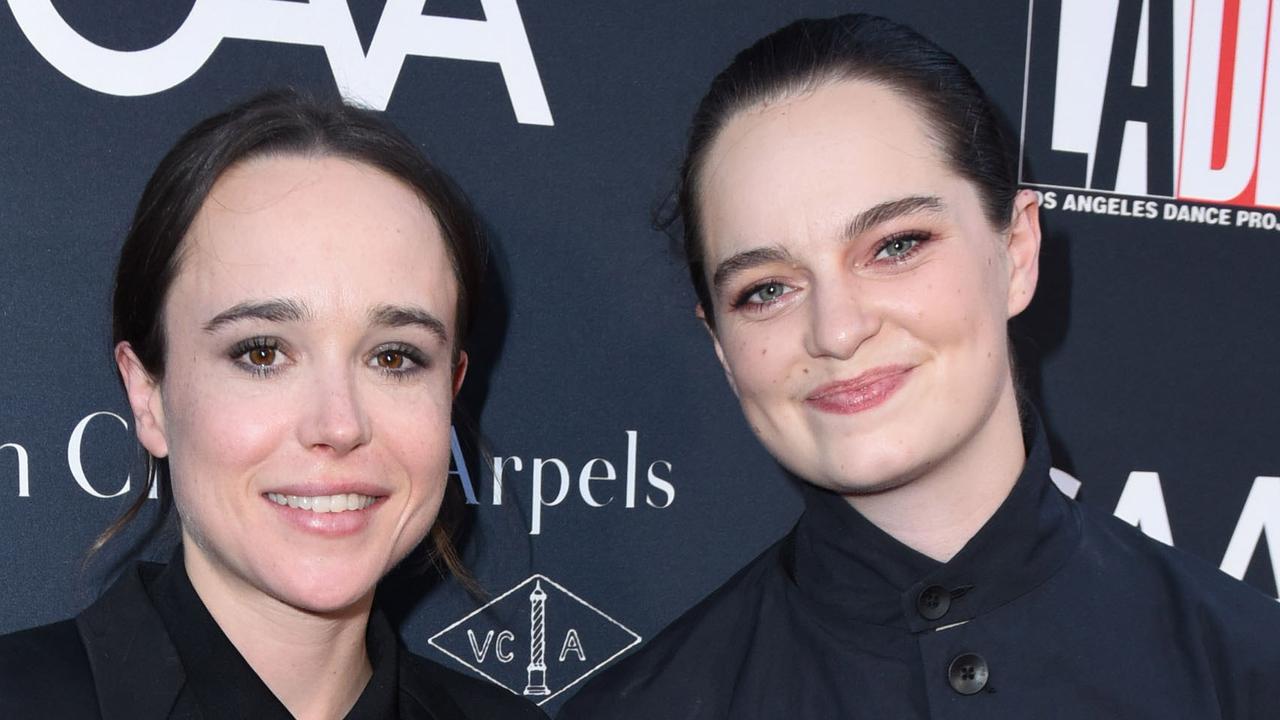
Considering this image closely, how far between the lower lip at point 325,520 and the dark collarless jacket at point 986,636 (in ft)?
1.16

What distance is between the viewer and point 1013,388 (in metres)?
1.58

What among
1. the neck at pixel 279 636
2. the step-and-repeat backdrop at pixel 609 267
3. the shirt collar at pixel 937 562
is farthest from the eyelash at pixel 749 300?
the neck at pixel 279 636

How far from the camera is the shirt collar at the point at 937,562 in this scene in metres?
1.42

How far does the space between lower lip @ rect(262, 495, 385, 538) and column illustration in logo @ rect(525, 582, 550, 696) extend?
49 cm

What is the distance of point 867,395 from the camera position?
1.39 m

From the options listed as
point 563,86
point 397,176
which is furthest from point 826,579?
point 563,86

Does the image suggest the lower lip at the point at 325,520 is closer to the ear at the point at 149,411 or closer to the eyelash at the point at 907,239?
the ear at the point at 149,411

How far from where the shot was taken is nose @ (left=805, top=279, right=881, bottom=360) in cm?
136

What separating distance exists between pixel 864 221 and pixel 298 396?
630 mm

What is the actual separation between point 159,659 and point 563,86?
94 cm

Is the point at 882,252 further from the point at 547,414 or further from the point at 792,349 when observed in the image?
the point at 547,414

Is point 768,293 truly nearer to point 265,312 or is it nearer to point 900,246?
point 900,246

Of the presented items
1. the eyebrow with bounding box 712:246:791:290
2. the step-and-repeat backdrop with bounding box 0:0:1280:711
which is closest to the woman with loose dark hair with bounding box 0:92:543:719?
the step-and-repeat backdrop with bounding box 0:0:1280:711

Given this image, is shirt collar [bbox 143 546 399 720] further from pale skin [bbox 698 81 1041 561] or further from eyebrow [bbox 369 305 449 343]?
pale skin [bbox 698 81 1041 561]
